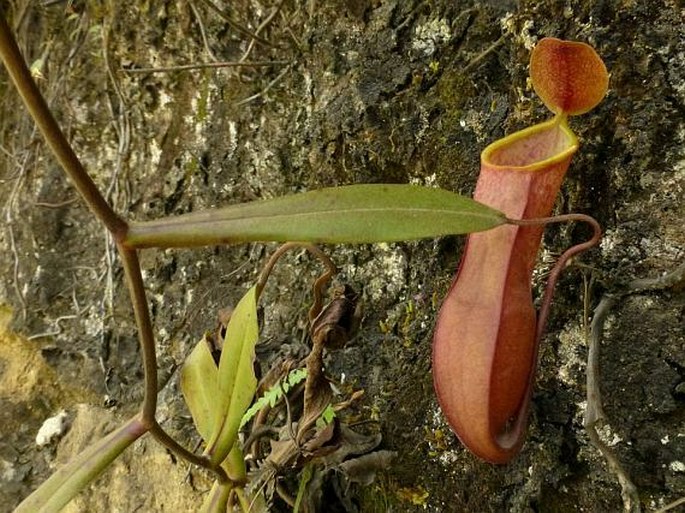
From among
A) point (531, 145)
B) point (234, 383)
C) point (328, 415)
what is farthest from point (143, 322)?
point (531, 145)

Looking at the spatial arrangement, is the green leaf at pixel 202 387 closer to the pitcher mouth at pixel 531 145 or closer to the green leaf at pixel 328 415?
the green leaf at pixel 328 415

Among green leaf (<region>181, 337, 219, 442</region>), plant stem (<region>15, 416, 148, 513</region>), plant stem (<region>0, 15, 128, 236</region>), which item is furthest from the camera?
green leaf (<region>181, 337, 219, 442</region>)

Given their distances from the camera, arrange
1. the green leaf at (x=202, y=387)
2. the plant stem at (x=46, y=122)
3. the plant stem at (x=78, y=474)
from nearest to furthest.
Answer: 1. the plant stem at (x=46, y=122)
2. the plant stem at (x=78, y=474)
3. the green leaf at (x=202, y=387)

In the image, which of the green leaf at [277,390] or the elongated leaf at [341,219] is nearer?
the elongated leaf at [341,219]

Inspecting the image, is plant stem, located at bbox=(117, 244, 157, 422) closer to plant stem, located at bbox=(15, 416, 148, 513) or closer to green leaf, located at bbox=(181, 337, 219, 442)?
plant stem, located at bbox=(15, 416, 148, 513)

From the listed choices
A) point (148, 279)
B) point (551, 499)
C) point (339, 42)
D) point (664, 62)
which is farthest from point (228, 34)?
point (551, 499)

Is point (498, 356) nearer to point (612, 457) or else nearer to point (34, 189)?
point (612, 457)

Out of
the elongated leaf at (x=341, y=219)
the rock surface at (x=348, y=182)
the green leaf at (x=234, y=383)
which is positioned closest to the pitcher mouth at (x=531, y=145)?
the rock surface at (x=348, y=182)

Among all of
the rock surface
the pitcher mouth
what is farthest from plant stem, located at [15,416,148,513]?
the pitcher mouth
